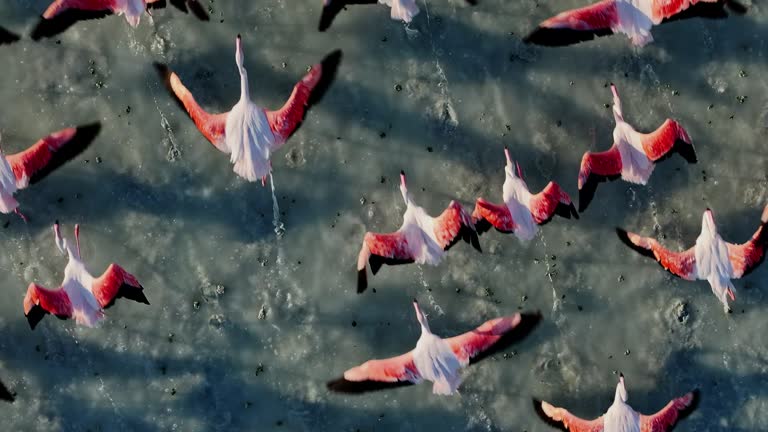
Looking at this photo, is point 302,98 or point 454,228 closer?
point 454,228

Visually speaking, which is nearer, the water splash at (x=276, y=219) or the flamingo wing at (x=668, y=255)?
the flamingo wing at (x=668, y=255)

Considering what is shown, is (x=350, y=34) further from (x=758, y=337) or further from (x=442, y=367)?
(x=758, y=337)

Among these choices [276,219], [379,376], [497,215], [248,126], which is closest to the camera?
[248,126]

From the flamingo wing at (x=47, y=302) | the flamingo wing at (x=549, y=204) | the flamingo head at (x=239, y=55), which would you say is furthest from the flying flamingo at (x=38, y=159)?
the flamingo wing at (x=549, y=204)

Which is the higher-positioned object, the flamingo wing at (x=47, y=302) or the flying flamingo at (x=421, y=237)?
the flying flamingo at (x=421, y=237)

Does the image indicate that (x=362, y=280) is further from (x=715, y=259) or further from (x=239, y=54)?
(x=715, y=259)

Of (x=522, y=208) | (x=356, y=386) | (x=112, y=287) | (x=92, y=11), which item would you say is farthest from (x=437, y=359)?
(x=92, y=11)

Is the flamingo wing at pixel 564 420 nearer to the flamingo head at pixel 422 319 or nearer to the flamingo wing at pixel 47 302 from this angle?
the flamingo head at pixel 422 319
